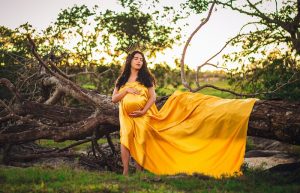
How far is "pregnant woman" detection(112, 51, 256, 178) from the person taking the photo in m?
6.54

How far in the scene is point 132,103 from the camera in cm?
700

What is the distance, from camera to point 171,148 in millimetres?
7043

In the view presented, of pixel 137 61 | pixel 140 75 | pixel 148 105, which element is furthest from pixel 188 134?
pixel 137 61

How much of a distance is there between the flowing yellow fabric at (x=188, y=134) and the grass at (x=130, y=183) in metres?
0.49

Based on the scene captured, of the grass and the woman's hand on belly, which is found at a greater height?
the woman's hand on belly

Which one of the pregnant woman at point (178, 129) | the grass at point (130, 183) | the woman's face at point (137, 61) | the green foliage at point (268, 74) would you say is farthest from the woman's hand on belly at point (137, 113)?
the green foliage at point (268, 74)

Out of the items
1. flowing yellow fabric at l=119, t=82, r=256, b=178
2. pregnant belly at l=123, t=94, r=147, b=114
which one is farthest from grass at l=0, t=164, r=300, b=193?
pregnant belly at l=123, t=94, r=147, b=114

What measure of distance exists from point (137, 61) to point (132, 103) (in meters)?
0.79

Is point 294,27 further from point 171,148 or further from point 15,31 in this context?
point 15,31

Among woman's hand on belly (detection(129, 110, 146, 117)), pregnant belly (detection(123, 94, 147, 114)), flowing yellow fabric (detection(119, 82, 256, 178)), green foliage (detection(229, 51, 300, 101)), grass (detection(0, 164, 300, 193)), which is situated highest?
green foliage (detection(229, 51, 300, 101))

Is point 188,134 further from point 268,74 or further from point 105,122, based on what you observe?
point 268,74

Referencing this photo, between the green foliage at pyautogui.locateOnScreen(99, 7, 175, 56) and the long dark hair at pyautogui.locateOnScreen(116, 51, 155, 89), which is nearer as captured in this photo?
the long dark hair at pyautogui.locateOnScreen(116, 51, 155, 89)

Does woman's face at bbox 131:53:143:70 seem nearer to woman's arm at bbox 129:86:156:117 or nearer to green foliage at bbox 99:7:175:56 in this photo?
woman's arm at bbox 129:86:156:117

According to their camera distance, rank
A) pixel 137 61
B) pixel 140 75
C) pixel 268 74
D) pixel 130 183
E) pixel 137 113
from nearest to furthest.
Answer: pixel 130 183 → pixel 137 113 → pixel 137 61 → pixel 140 75 → pixel 268 74
